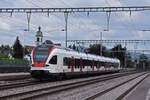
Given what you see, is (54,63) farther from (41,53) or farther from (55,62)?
(41,53)

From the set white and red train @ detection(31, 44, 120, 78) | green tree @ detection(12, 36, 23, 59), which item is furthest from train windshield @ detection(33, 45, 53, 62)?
green tree @ detection(12, 36, 23, 59)

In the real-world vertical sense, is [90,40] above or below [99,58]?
above

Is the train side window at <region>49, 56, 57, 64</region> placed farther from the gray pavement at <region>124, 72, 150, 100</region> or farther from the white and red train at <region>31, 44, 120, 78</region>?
the gray pavement at <region>124, 72, 150, 100</region>

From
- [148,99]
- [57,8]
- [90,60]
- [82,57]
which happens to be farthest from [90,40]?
[148,99]

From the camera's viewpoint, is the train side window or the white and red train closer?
the white and red train

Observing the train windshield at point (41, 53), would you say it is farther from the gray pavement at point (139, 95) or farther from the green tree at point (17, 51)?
the green tree at point (17, 51)

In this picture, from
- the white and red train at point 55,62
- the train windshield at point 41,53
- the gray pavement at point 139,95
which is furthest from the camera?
the train windshield at point 41,53

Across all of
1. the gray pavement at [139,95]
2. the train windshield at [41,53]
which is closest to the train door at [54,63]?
the train windshield at [41,53]

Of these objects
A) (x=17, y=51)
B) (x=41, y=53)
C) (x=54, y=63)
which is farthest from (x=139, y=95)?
(x=17, y=51)

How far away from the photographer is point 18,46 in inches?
4528

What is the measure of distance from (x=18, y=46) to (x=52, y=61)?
9244 centimetres

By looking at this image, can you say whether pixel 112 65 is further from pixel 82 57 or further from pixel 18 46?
pixel 18 46

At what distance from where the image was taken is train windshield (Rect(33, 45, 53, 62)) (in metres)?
24.5

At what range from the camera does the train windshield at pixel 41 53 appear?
24500 mm
